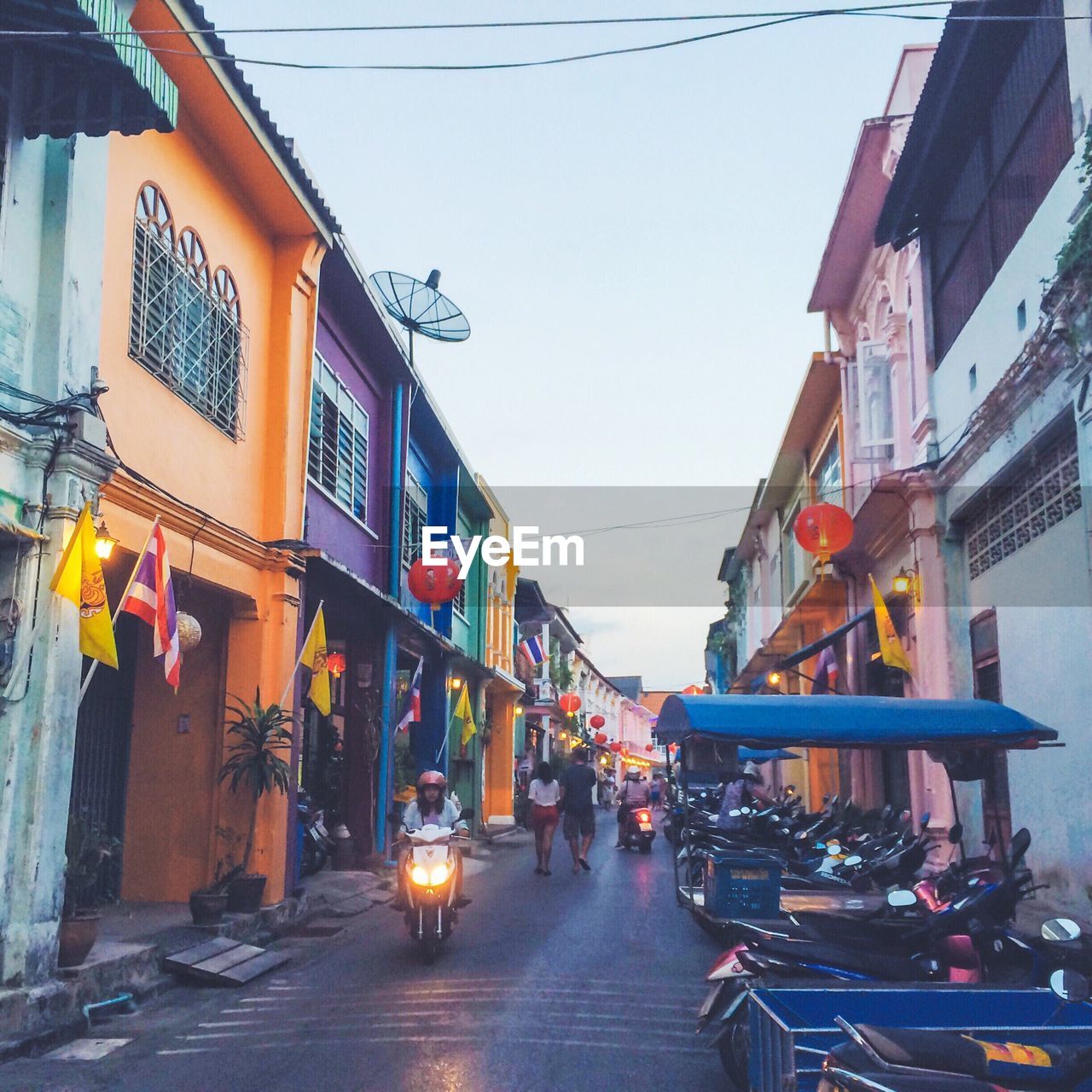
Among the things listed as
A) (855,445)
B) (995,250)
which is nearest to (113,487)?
(995,250)

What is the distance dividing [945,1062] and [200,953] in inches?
272

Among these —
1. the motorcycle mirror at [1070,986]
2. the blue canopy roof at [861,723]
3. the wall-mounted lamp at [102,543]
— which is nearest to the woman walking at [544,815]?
the blue canopy roof at [861,723]

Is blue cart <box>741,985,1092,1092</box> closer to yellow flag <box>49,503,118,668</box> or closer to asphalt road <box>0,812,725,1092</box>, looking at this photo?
asphalt road <box>0,812,725,1092</box>

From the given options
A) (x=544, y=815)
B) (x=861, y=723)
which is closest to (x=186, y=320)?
(x=861, y=723)

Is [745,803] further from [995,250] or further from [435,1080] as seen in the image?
[435,1080]

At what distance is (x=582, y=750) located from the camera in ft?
54.7

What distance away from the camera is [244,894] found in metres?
10.3

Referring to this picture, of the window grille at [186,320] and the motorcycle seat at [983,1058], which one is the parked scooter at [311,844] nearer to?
the window grille at [186,320]

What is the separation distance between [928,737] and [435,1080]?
429 cm

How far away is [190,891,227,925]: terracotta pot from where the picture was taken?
31.2ft

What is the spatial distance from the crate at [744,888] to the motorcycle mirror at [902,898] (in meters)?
2.96

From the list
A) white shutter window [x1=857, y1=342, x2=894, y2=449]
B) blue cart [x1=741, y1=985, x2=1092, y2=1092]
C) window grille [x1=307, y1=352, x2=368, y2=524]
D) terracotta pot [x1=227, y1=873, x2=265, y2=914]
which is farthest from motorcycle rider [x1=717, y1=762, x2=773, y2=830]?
blue cart [x1=741, y1=985, x2=1092, y2=1092]

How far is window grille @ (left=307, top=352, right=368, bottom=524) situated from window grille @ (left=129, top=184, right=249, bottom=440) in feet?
6.36

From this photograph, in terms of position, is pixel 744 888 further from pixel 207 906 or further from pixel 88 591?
pixel 88 591
